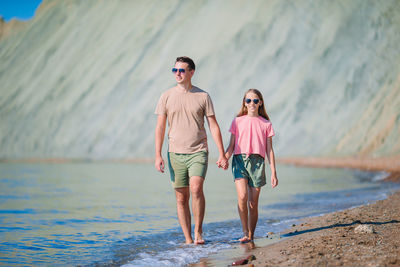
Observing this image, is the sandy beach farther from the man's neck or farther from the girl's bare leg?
the man's neck

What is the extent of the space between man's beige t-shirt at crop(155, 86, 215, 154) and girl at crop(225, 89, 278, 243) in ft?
1.53

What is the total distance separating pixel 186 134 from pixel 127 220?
342cm

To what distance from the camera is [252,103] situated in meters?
6.30

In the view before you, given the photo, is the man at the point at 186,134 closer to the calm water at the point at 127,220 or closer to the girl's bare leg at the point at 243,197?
the girl's bare leg at the point at 243,197

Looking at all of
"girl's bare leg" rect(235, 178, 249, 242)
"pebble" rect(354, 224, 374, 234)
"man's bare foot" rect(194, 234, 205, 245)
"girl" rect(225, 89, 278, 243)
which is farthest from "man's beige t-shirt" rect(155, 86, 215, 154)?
"pebble" rect(354, 224, 374, 234)

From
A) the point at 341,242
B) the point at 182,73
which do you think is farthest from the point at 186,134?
the point at 341,242

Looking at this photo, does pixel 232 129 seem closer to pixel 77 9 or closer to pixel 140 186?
pixel 140 186

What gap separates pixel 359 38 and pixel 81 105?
74.1 ft

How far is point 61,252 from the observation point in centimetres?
609

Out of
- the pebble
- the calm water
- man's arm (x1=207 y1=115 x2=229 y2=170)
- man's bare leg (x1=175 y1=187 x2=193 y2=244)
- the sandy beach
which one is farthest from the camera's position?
man's bare leg (x1=175 y1=187 x2=193 y2=244)

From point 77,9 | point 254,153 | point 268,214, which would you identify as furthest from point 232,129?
point 77,9

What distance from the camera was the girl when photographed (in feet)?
20.3

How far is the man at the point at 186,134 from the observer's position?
5.93 meters

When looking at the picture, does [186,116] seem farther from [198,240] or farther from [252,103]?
[198,240]
